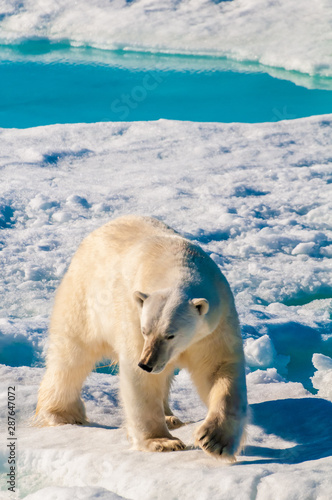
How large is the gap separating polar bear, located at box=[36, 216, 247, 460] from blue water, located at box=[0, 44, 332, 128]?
6.93 m

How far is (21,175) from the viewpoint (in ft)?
21.5

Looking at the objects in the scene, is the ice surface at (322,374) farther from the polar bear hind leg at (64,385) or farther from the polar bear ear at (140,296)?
the polar bear ear at (140,296)

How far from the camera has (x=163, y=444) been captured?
253 cm

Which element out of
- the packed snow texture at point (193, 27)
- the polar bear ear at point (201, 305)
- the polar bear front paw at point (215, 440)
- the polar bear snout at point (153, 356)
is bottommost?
the packed snow texture at point (193, 27)

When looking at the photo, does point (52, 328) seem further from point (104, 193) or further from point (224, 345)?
point (104, 193)

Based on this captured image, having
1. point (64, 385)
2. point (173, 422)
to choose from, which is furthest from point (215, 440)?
point (64, 385)

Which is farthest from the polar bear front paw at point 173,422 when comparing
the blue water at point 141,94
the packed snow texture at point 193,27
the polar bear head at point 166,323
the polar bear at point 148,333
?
the packed snow texture at point 193,27

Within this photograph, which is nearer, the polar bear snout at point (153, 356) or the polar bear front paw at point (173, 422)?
the polar bear snout at point (153, 356)

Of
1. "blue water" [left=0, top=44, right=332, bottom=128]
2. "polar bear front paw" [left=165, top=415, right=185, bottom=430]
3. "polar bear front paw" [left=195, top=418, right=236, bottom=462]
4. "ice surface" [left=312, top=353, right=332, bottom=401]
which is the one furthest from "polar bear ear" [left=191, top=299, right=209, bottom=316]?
"blue water" [left=0, top=44, right=332, bottom=128]

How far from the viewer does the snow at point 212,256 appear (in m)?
2.22

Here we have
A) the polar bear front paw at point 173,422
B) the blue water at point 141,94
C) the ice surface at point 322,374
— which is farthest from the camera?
the blue water at point 141,94

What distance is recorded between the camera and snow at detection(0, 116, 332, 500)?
2.22 m

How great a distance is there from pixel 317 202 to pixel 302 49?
587 centimetres

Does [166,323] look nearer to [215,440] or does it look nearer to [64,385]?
[215,440]
